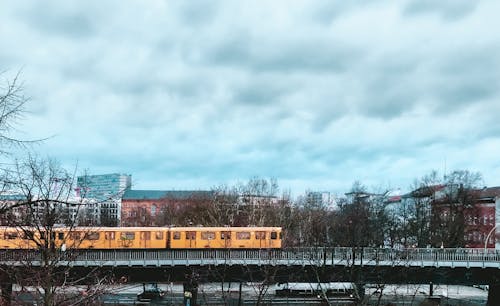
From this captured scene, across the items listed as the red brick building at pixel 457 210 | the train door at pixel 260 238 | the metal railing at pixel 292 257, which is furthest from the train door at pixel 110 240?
the red brick building at pixel 457 210

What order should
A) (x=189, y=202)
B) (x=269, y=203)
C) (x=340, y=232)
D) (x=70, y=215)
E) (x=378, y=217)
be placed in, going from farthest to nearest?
(x=189, y=202) < (x=378, y=217) < (x=269, y=203) < (x=340, y=232) < (x=70, y=215)

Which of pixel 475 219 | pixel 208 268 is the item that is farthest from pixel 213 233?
pixel 475 219

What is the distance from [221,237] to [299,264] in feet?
31.0

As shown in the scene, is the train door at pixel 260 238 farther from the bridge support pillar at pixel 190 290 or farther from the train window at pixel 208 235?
the bridge support pillar at pixel 190 290

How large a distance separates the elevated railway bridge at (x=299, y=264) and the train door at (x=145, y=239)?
147 inches

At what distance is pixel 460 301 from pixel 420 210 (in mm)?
21090

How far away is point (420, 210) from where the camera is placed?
72.5 meters

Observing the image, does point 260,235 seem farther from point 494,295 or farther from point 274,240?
point 494,295

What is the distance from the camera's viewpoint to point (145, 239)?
4453 cm

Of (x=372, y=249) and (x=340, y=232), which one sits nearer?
(x=372, y=249)

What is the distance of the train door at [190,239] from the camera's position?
147 feet

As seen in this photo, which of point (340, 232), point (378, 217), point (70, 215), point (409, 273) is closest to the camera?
point (70, 215)

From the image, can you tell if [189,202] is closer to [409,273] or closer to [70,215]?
[409,273]

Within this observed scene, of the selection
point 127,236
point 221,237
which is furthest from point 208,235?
point 127,236
